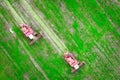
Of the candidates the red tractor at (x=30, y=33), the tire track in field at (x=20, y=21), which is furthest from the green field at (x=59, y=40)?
the red tractor at (x=30, y=33)

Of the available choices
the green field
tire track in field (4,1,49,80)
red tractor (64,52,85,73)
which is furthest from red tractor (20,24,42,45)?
red tractor (64,52,85,73)

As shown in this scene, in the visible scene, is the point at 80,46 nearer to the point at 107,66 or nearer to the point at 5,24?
the point at 107,66

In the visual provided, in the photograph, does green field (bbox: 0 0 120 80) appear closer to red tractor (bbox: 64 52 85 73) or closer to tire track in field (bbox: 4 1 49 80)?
tire track in field (bbox: 4 1 49 80)

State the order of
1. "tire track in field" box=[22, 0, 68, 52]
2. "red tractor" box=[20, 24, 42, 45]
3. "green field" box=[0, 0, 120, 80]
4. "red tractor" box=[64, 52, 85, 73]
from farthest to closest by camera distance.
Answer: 1. "tire track in field" box=[22, 0, 68, 52]
2. "green field" box=[0, 0, 120, 80]
3. "red tractor" box=[20, 24, 42, 45]
4. "red tractor" box=[64, 52, 85, 73]

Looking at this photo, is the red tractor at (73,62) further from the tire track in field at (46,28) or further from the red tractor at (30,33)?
the red tractor at (30,33)

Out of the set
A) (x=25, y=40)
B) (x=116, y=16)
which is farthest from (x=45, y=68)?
(x=116, y=16)
